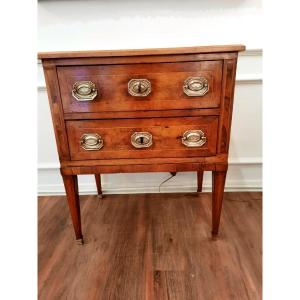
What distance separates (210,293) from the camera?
0.87 m

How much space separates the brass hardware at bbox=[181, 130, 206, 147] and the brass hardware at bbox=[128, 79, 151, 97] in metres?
0.21

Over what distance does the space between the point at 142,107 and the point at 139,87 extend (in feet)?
0.24

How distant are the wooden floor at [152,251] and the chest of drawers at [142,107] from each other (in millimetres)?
347

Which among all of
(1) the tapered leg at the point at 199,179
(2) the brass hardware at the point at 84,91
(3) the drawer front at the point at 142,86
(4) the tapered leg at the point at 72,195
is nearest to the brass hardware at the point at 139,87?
(3) the drawer front at the point at 142,86

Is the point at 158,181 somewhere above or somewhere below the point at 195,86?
below

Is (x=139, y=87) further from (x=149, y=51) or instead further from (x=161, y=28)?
(x=161, y=28)

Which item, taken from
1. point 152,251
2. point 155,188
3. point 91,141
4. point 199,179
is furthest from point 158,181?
point 91,141

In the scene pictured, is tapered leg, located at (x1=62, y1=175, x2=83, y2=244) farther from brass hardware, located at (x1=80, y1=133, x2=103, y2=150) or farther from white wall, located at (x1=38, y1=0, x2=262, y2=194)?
white wall, located at (x1=38, y1=0, x2=262, y2=194)

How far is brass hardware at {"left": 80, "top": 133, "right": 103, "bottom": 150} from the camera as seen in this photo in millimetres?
1009

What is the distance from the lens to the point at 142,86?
3.14 ft

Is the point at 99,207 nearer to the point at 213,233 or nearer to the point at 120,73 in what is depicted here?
the point at 213,233
